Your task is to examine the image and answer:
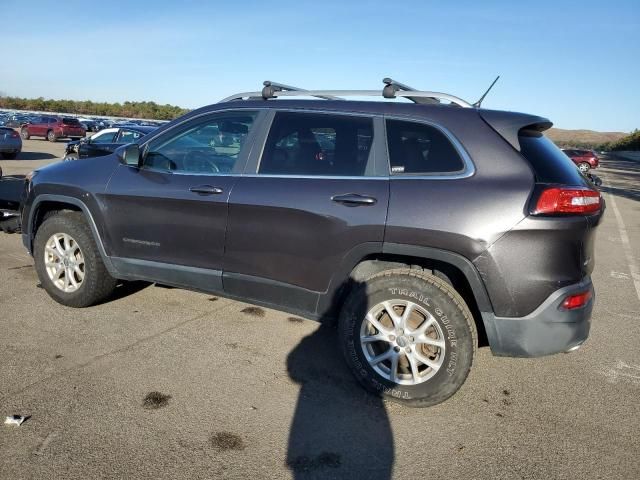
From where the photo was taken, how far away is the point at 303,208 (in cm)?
322

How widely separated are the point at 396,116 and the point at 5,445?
9.33ft

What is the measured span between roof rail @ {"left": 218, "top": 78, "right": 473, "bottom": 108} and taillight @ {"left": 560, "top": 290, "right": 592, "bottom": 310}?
1.30 meters

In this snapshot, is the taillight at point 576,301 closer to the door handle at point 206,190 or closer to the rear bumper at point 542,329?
the rear bumper at point 542,329

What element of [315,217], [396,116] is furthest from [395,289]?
[396,116]

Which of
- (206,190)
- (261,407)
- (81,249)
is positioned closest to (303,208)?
(206,190)

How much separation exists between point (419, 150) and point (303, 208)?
815mm

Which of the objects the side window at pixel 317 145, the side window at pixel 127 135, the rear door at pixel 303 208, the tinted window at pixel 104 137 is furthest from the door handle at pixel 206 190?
the tinted window at pixel 104 137

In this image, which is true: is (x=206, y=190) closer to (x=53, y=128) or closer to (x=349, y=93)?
(x=349, y=93)

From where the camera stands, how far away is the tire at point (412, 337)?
9.69 feet

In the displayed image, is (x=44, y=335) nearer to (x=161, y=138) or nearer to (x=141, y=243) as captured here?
(x=141, y=243)

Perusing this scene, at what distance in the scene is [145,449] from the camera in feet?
8.40

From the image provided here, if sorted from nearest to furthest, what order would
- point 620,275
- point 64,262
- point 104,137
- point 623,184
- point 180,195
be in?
point 180,195, point 64,262, point 620,275, point 104,137, point 623,184

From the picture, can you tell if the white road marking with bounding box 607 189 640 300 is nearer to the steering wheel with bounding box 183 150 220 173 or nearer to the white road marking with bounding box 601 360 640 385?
the white road marking with bounding box 601 360 640 385

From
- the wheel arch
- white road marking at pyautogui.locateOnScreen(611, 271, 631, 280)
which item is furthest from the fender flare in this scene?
white road marking at pyautogui.locateOnScreen(611, 271, 631, 280)
